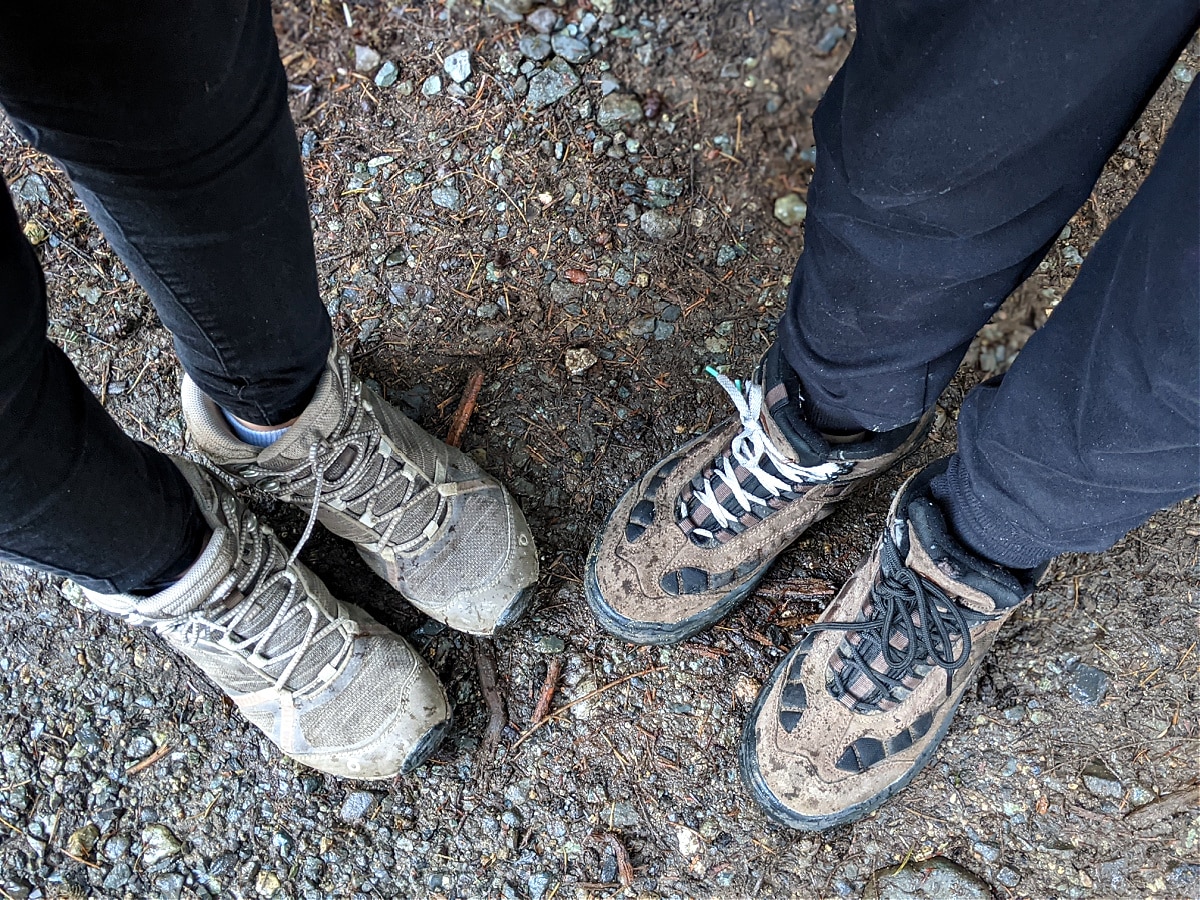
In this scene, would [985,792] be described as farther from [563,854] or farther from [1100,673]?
[563,854]

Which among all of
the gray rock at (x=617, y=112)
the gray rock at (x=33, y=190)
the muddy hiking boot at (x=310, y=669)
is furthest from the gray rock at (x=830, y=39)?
the gray rock at (x=33, y=190)

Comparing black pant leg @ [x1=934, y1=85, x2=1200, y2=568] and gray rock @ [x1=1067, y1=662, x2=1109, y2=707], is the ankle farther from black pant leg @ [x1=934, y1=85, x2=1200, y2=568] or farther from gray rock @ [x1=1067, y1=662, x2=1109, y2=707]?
gray rock @ [x1=1067, y1=662, x2=1109, y2=707]

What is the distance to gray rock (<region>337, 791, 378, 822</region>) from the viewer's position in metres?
1.97

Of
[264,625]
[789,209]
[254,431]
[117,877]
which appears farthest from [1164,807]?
[117,877]

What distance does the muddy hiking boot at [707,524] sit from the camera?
188 cm

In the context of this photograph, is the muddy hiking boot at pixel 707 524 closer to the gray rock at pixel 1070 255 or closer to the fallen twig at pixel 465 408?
the fallen twig at pixel 465 408

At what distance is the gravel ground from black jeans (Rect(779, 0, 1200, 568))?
30.4 inches

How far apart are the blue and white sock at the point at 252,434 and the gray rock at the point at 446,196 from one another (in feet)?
3.43

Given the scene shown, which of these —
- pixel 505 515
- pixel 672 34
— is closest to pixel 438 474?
pixel 505 515

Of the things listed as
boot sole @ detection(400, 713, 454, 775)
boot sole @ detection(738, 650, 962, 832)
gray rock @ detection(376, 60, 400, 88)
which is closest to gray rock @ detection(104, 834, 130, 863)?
boot sole @ detection(400, 713, 454, 775)

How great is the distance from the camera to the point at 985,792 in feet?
6.38

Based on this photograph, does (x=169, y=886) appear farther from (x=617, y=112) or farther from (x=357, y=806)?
(x=617, y=112)

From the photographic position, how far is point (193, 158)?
1201mm

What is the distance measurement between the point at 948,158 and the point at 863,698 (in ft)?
3.88
